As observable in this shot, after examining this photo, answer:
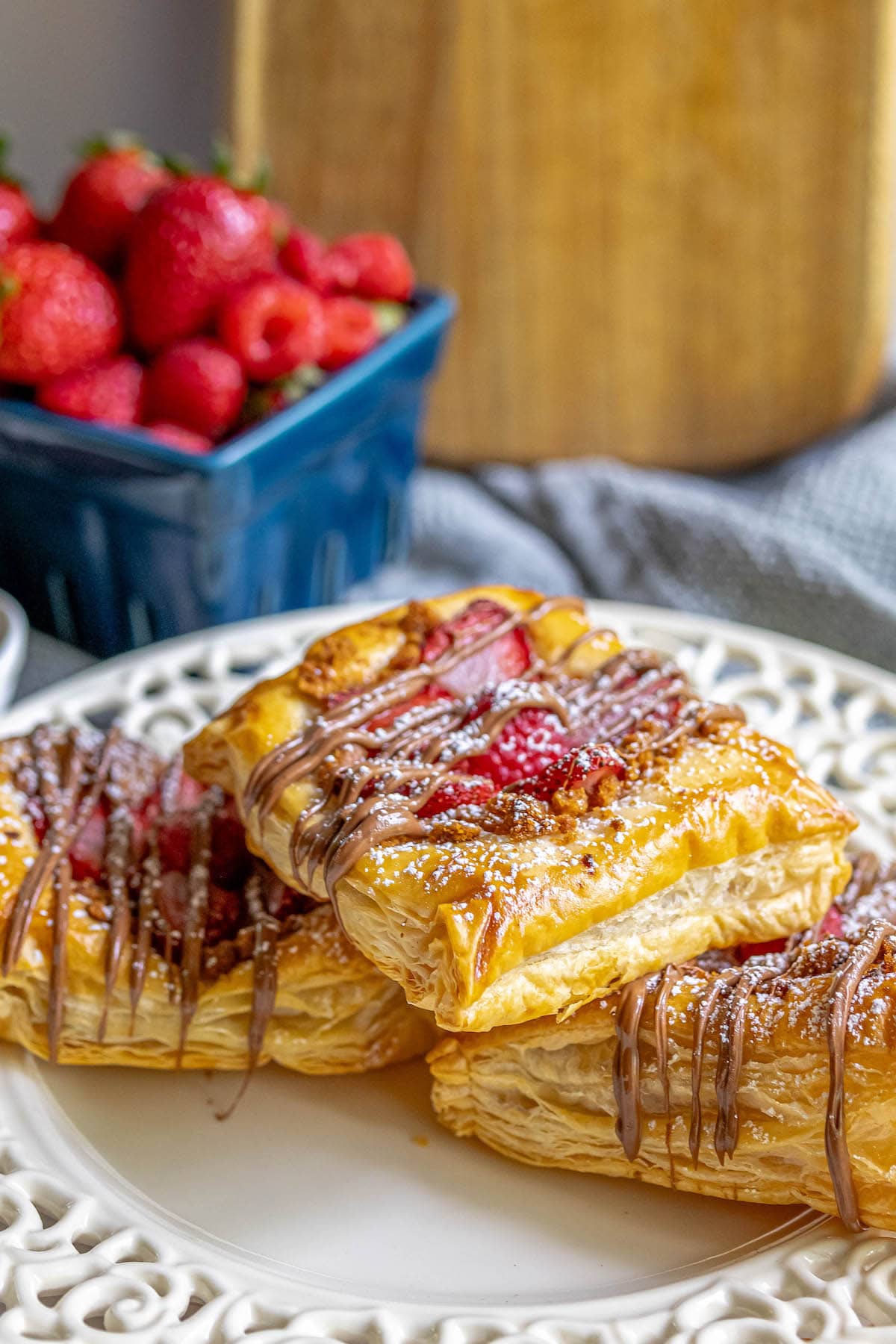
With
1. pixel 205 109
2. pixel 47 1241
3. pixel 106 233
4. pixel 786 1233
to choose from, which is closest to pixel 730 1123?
pixel 786 1233

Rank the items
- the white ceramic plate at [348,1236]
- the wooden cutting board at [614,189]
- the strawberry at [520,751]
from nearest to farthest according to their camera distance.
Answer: the white ceramic plate at [348,1236] < the strawberry at [520,751] < the wooden cutting board at [614,189]

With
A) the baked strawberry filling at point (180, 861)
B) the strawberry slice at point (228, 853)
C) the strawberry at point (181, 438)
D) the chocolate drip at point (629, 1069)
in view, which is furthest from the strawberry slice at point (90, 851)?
the strawberry at point (181, 438)

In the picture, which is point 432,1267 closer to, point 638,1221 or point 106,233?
point 638,1221

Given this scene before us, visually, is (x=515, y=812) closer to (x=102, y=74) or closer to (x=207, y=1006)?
(x=207, y=1006)

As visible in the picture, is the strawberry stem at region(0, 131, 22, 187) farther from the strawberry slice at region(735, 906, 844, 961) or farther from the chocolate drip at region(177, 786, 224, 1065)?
the strawberry slice at region(735, 906, 844, 961)

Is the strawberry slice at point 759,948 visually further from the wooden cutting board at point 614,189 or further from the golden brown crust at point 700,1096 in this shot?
the wooden cutting board at point 614,189

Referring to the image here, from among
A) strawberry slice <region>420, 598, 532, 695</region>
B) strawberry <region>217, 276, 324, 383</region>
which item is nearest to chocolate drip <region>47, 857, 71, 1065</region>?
strawberry slice <region>420, 598, 532, 695</region>

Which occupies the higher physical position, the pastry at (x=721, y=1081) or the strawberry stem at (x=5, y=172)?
the strawberry stem at (x=5, y=172)
